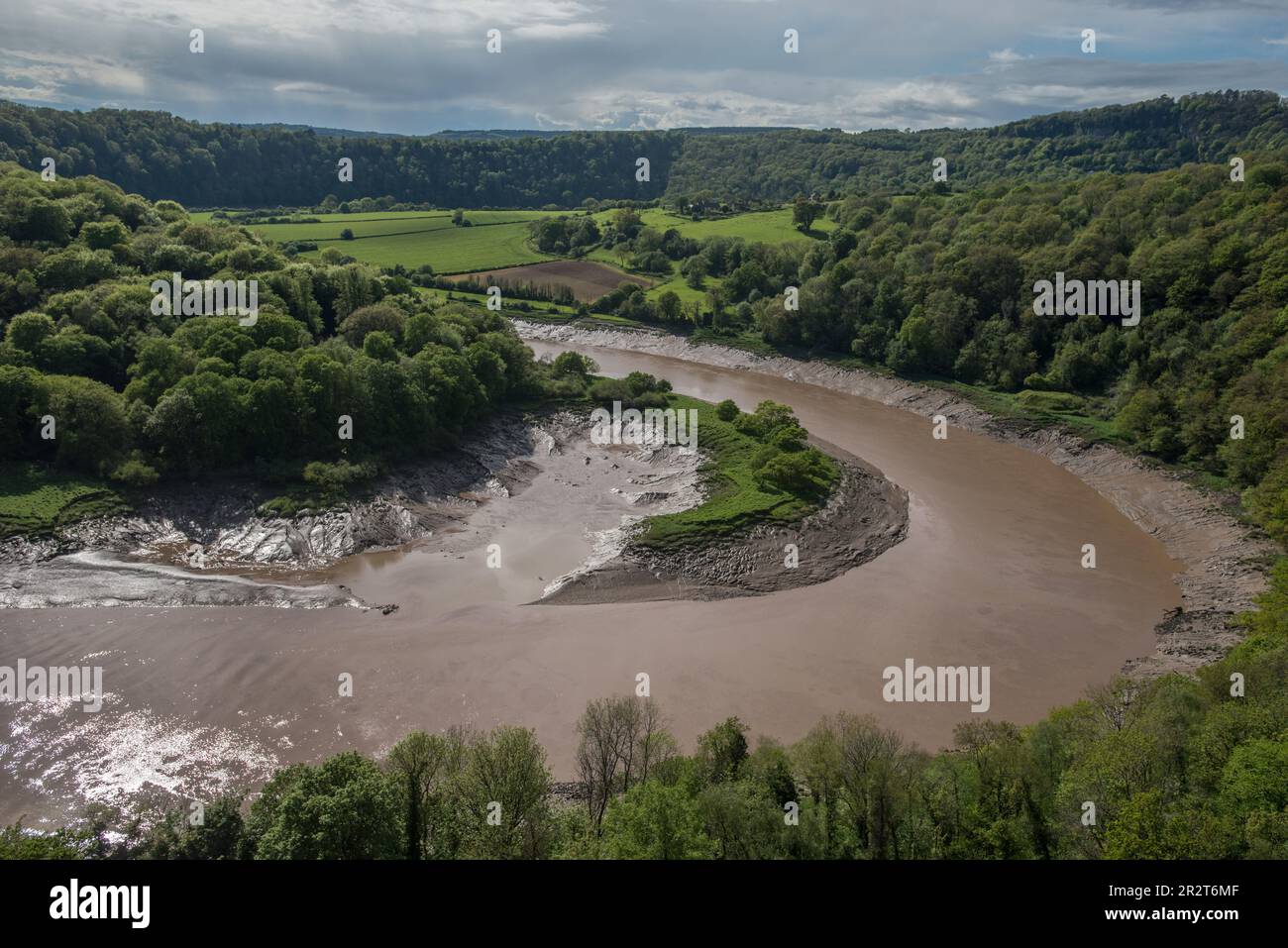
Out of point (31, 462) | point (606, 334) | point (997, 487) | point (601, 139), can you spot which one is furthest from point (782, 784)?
point (601, 139)

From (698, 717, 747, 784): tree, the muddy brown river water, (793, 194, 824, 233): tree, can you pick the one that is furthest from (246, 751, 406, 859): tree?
(793, 194, 824, 233): tree

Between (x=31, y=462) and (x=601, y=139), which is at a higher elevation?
(x=601, y=139)

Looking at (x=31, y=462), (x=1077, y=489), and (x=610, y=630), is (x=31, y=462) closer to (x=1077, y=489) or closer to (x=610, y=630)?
(x=610, y=630)

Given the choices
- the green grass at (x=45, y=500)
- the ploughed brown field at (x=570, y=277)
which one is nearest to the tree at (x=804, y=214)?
the ploughed brown field at (x=570, y=277)

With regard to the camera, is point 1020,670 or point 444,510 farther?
point 444,510
